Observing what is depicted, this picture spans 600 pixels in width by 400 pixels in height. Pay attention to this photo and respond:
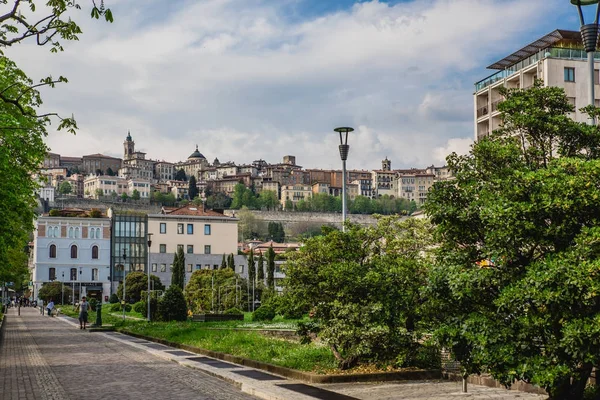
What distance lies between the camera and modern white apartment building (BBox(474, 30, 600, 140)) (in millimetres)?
51906

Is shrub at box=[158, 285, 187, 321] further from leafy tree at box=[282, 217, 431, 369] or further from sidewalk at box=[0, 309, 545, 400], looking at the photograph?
leafy tree at box=[282, 217, 431, 369]

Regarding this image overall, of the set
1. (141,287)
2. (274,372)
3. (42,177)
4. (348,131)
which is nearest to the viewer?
(274,372)

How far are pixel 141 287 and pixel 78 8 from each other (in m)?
67.0

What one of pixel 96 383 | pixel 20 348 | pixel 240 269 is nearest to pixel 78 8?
pixel 96 383

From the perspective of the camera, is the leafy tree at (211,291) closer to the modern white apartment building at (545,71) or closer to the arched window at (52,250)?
the modern white apartment building at (545,71)

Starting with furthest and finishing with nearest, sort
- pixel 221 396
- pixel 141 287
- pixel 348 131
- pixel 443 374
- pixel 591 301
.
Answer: pixel 141 287 → pixel 348 131 → pixel 443 374 → pixel 221 396 → pixel 591 301

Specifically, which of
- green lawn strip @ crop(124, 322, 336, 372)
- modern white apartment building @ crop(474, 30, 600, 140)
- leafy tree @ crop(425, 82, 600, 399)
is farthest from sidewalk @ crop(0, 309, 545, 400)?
modern white apartment building @ crop(474, 30, 600, 140)

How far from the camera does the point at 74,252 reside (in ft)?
302

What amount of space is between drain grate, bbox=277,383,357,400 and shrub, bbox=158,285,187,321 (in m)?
26.9

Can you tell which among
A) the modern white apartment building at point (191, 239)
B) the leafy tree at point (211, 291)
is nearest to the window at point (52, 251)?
the modern white apartment building at point (191, 239)

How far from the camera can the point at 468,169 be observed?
10.4 meters

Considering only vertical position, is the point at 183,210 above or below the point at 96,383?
above

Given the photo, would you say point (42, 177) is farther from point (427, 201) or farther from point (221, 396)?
point (427, 201)

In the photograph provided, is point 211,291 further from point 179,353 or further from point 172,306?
point 179,353
